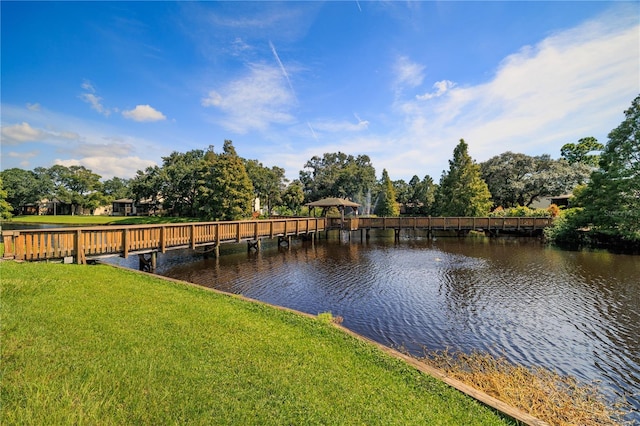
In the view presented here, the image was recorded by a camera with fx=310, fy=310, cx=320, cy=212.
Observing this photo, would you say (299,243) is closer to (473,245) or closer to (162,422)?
(473,245)

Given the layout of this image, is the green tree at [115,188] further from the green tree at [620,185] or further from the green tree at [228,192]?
the green tree at [620,185]

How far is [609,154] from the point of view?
21.5 meters

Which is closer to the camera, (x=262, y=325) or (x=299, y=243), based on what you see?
(x=262, y=325)

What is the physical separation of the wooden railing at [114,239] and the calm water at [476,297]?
1.29 metres

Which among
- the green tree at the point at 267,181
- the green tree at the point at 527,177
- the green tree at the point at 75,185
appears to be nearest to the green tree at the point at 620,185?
the green tree at the point at 527,177

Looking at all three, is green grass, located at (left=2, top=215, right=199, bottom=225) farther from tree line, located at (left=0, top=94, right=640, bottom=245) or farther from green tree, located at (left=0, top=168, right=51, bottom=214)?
green tree, located at (left=0, top=168, right=51, bottom=214)

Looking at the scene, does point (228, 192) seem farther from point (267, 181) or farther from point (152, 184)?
point (152, 184)

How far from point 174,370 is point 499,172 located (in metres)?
47.4

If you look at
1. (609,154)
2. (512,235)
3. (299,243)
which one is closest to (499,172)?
(512,235)

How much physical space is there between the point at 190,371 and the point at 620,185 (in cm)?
2709

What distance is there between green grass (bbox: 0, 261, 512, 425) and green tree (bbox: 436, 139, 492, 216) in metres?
30.0

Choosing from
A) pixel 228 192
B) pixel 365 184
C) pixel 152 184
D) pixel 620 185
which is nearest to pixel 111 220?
pixel 152 184

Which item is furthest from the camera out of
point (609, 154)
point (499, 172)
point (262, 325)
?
point (499, 172)

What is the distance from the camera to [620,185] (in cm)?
2023
